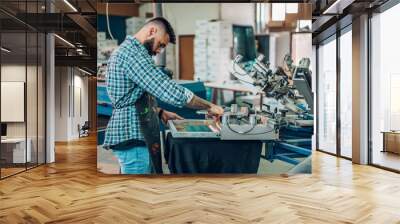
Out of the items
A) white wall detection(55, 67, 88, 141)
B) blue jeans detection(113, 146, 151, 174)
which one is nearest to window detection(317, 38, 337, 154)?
blue jeans detection(113, 146, 151, 174)

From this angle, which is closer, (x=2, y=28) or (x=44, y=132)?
(x=2, y=28)

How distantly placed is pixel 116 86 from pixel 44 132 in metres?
2.81

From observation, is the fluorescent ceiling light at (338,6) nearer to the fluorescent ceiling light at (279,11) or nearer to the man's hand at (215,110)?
the fluorescent ceiling light at (279,11)

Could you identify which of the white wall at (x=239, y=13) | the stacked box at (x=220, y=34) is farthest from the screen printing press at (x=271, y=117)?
the white wall at (x=239, y=13)

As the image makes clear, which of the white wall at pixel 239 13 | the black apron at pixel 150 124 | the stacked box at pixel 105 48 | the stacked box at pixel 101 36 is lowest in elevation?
the black apron at pixel 150 124

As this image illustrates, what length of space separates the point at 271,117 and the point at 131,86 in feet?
7.39

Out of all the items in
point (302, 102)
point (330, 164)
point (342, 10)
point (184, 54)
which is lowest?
A: point (330, 164)

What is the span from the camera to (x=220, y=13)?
6.26 meters

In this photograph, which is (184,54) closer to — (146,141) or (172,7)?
(172,7)

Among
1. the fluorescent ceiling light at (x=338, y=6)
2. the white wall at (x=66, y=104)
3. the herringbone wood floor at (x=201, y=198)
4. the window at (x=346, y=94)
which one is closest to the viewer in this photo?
the herringbone wood floor at (x=201, y=198)

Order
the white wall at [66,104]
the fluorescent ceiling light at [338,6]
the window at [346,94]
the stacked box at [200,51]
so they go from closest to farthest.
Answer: the stacked box at [200,51], the fluorescent ceiling light at [338,6], the window at [346,94], the white wall at [66,104]

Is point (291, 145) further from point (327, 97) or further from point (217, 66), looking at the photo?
point (327, 97)

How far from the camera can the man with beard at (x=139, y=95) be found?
6.02 metres

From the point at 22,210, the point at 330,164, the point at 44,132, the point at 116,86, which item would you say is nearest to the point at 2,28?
the point at 116,86
